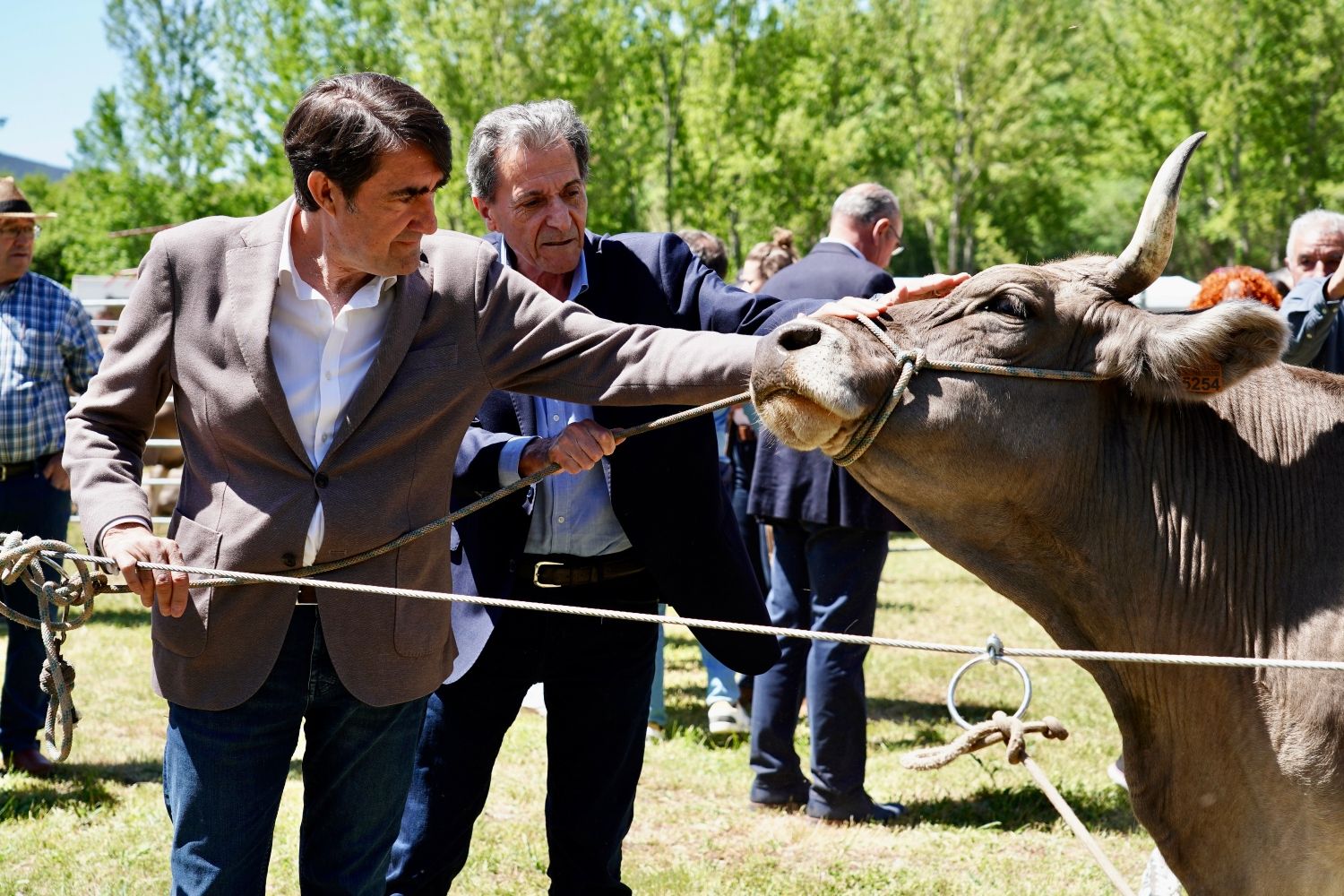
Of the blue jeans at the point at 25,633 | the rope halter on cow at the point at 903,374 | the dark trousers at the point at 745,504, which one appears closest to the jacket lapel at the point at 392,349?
the rope halter on cow at the point at 903,374

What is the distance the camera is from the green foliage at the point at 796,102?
27.5 meters

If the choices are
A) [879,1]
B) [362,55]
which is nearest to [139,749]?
[362,55]

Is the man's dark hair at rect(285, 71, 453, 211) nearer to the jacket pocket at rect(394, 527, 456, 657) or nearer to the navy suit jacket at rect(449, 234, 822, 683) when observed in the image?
the jacket pocket at rect(394, 527, 456, 657)

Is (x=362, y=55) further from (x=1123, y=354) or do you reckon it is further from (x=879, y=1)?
(x=1123, y=354)

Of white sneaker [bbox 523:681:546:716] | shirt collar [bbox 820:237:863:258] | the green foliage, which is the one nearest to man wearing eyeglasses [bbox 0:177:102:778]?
white sneaker [bbox 523:681:546:716]

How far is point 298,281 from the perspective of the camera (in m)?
2.92

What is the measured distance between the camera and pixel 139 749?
693cm

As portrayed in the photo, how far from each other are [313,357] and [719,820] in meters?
3.74

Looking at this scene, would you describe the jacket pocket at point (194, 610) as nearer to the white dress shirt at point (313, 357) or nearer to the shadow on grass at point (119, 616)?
the white dress shirt at point (313, 357)

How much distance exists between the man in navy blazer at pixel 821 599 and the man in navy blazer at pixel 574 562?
85.4 inches

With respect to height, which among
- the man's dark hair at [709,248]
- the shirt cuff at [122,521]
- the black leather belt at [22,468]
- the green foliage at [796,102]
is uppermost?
the green foliage at [796,102]

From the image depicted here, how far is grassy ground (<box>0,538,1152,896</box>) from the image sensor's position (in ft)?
17.1

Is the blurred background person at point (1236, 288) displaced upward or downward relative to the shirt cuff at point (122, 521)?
upward

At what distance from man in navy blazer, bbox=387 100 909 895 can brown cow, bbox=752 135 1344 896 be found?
737 millimetres
